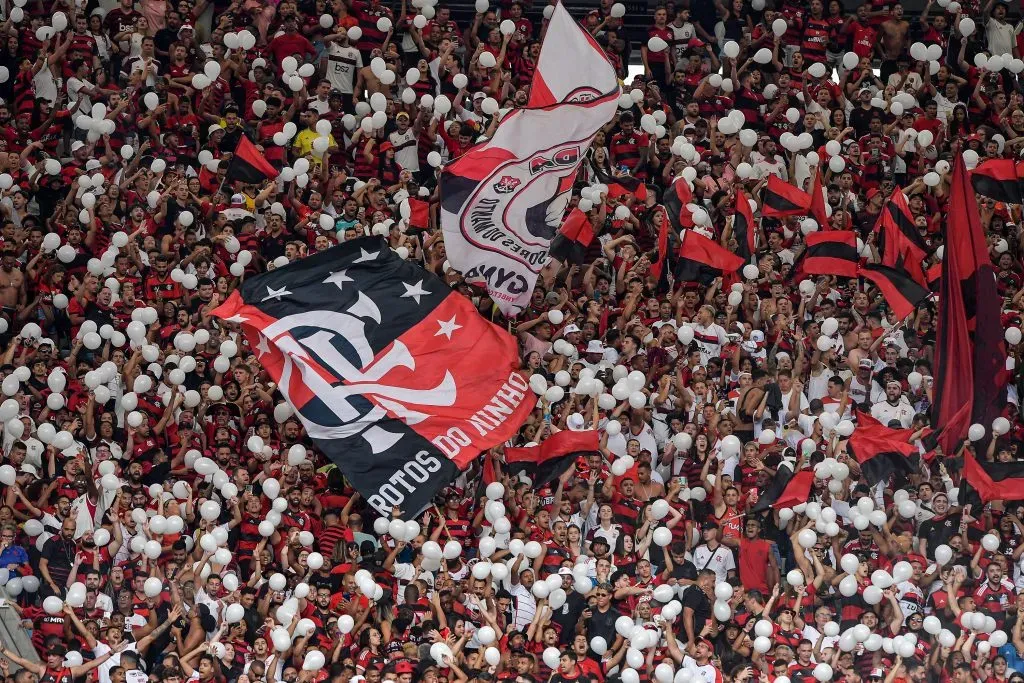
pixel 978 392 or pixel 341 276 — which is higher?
pixel 341 276

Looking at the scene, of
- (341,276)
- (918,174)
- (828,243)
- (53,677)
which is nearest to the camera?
(53,677)

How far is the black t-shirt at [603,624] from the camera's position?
1091cm

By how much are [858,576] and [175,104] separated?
5.88 m

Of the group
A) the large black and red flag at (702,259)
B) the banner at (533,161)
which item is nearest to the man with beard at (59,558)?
the banner at (533,161)

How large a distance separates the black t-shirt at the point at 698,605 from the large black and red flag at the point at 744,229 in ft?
8.97

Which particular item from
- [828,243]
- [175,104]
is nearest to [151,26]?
[175,104]

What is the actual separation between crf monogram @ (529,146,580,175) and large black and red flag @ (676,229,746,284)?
1.56 metres

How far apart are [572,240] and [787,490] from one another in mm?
2474

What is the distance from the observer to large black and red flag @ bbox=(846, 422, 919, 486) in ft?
38.2

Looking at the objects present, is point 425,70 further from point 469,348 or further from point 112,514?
point 112,514

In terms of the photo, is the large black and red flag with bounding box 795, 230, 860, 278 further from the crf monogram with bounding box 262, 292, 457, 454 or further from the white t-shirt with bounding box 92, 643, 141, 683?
the white t-shirt with bounding box 92, 643, 141, 683

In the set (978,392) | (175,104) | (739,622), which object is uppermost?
(175,104)

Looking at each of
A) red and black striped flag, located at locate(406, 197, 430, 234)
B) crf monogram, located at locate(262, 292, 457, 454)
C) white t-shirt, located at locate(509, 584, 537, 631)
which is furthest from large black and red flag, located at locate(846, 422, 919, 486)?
red and black striped flag, located at locate(406, 197, 430, 234)

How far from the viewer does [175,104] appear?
13352 millimetres
